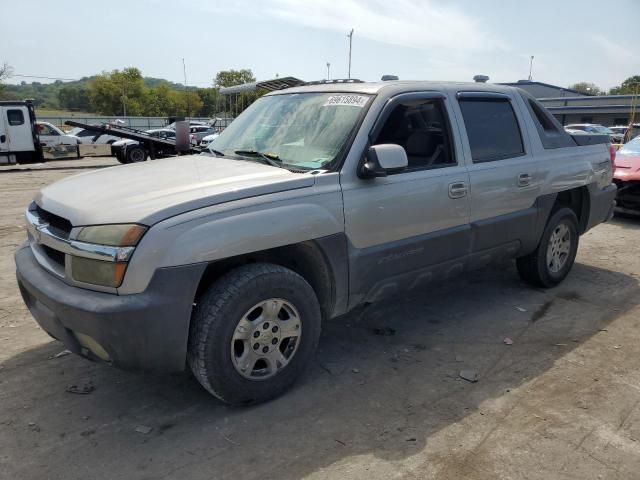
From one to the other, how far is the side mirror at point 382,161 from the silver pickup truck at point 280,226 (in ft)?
0.04

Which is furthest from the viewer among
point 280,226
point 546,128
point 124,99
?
point 124,99

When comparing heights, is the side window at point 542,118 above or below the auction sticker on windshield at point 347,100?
below

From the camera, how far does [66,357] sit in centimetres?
381

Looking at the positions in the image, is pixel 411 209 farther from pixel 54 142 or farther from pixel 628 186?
pixel 54 142

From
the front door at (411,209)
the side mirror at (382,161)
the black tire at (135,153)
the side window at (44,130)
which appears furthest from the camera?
the side window at (44,130)

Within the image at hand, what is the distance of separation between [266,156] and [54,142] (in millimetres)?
20419

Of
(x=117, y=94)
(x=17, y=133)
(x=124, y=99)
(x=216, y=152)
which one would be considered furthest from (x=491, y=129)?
(x=117, y=94)

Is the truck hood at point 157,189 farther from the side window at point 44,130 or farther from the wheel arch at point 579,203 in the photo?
the side window at point 44,130

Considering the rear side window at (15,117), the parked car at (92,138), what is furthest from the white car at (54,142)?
the parked car at (92,138)

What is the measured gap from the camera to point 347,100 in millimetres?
3746

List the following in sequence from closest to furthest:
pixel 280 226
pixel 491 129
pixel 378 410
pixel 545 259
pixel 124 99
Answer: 1. pixel 280 226
2. pixel 378 410
3. pixel 491 129
4. pixel 545 259
5. pixel 124 99

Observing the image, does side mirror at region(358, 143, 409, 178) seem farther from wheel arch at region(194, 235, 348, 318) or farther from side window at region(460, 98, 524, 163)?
side window at region(460, 98, 524, 163)

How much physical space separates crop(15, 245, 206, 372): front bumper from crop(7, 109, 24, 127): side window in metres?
18.9

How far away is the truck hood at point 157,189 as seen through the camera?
2738 mm
